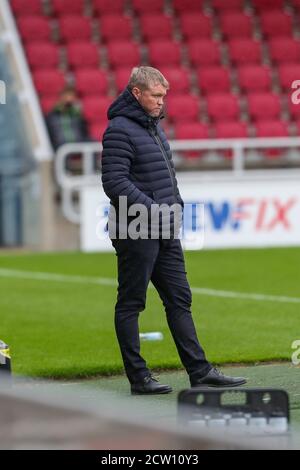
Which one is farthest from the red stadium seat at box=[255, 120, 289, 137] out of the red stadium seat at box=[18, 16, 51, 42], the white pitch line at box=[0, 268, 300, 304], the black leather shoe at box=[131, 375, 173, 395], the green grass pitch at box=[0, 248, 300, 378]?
the black leather shoe at box=[131, 375, 173, 395]

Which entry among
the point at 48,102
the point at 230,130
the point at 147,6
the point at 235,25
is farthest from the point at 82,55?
the point at 235,25

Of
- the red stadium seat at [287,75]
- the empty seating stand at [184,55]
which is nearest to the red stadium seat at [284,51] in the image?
the empty seating stand at [184,55]

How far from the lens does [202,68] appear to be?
970 inches

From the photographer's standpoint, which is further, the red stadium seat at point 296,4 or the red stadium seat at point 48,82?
Answer: the red stadium seat at point 296,4

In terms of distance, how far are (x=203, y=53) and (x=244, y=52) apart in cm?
87

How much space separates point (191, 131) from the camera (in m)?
23.2

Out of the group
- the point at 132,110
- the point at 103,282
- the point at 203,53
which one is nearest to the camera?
the point at 132,110

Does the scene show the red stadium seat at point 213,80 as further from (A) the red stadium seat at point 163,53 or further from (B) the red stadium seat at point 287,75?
(B) the red stadium seat at point 287,75

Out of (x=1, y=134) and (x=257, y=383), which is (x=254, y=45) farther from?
(x=257, y=383)

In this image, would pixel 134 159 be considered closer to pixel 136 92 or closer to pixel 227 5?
pixel 136 92

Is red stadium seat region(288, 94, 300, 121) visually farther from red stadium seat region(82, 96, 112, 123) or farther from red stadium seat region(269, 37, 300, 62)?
red stadium seat region(82, 96, 112, 123)

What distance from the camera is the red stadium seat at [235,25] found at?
84.4 feet

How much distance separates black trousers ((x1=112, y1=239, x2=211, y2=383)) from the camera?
25.1ft

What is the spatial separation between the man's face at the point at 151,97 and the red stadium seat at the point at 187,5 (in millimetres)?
18850
